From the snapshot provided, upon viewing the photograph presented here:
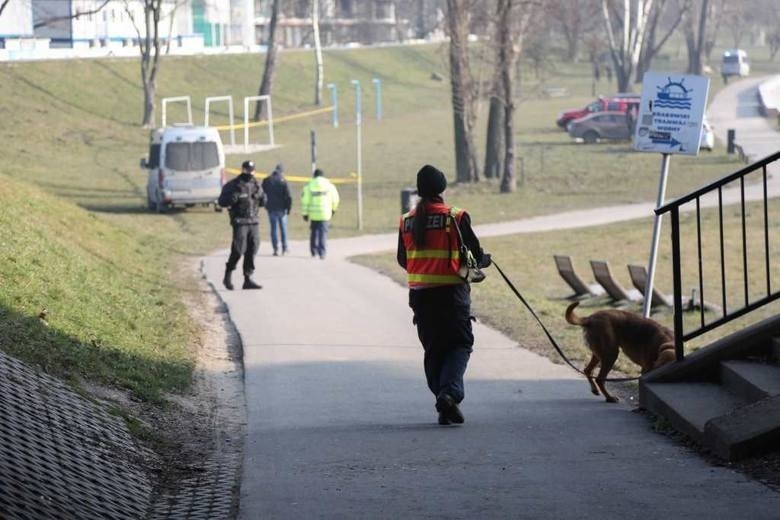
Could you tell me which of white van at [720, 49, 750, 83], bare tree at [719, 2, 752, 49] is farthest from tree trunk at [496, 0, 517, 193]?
bare tree at [719, 2, 752, 49]

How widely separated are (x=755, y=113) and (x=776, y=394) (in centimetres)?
5509

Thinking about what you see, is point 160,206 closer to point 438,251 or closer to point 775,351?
point 438,251

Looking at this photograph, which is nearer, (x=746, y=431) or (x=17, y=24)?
(x=746, y=431)

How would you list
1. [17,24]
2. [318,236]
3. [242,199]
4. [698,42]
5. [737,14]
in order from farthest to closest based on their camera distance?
[737,14] < [698,42] < [17,24] < [318,236] < [242,199]

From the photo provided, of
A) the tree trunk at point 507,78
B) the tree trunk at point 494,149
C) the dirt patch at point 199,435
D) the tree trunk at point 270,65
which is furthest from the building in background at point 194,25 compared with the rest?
the dirt patch at point 199,435

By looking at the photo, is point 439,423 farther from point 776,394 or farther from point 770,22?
point 770,22

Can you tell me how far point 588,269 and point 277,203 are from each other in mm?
5847

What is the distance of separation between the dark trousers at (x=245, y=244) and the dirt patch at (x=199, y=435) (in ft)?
17.5

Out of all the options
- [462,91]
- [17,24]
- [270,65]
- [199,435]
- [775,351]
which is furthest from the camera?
[270,65]

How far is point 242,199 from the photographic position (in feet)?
60.6

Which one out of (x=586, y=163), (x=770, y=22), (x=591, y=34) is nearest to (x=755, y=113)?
(x=586, y=163)

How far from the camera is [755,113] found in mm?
60688

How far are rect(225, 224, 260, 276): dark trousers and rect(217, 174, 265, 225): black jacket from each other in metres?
0.08

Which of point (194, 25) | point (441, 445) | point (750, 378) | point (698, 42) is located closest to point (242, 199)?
point (441, 445)
